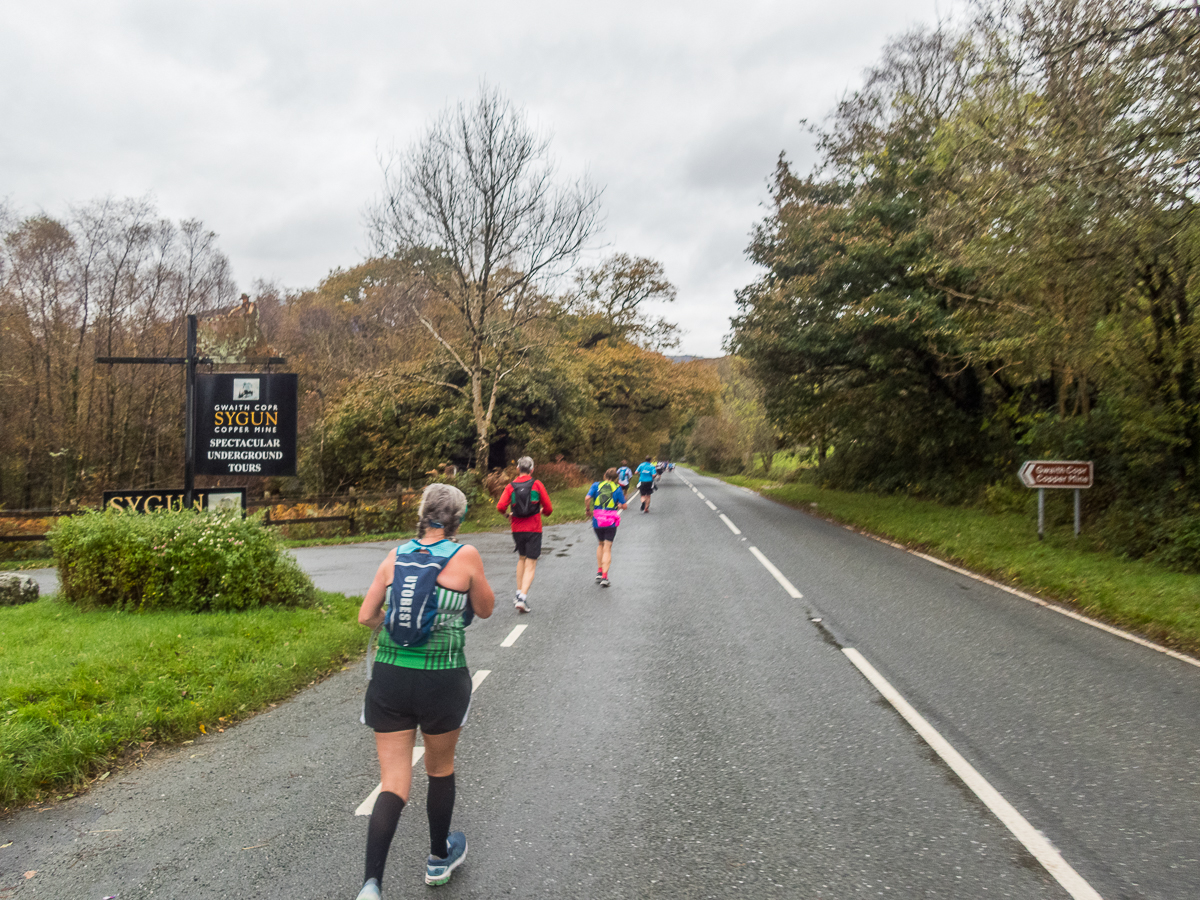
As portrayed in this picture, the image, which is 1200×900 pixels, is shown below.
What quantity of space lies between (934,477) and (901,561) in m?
12.2

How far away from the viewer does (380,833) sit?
3.05m

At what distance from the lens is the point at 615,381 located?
4312 centimetres

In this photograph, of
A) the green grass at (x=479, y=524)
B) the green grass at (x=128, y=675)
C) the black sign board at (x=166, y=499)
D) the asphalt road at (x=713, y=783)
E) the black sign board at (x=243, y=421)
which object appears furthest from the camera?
the green grass at (x=479, y=524)

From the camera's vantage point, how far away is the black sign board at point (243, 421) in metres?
11.9

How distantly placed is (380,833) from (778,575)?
962cm

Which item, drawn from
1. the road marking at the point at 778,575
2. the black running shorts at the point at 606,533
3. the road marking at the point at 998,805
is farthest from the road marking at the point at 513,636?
the road marking at the point at 778,575

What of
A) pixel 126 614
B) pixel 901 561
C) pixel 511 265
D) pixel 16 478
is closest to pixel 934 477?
pixel 901 561

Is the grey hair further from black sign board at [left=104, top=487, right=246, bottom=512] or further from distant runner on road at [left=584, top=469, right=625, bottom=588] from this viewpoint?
black sign board at [left=104, top=487, right=246, bottom=512]

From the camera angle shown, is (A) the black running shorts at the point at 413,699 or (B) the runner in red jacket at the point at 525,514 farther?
(B) the runner in red jacket at the point at 525,514

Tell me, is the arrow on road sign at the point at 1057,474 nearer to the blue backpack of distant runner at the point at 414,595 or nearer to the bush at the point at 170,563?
the bush at the point at 170,563

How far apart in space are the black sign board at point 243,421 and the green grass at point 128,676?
3.59 meters

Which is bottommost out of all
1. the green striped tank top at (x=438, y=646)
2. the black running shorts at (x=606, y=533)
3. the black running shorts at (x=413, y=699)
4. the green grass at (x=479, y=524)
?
the green grass at (x=479, y=524)

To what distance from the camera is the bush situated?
8.48 meters

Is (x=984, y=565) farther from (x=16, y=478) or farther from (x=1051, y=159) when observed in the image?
(x=16, y=478)
